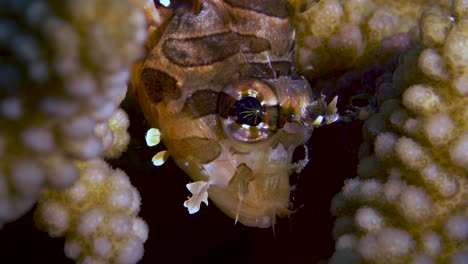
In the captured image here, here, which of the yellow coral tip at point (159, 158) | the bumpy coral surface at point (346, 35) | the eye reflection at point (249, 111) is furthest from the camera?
the bumpy coral surface at point (346, 35)

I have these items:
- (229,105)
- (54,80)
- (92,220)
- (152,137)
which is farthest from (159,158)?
(54,80)

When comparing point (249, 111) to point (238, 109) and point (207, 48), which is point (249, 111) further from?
point (207, 48)

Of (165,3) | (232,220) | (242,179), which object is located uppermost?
(165,3)

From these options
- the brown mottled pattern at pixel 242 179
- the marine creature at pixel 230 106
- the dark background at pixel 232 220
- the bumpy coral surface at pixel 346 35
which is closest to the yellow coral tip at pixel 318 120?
the marine creature at pixel 230 106

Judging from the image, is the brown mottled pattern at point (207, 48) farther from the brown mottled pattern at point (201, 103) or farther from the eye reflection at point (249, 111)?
the eye reflection at point (249, 111)

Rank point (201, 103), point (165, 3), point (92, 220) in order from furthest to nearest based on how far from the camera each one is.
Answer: point (165, 3), point (201, 103), point (92, 220)

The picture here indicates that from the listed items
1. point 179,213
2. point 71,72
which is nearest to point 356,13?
point 179,213

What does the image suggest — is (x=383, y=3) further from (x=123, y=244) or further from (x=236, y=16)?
(x=123, y=244)
